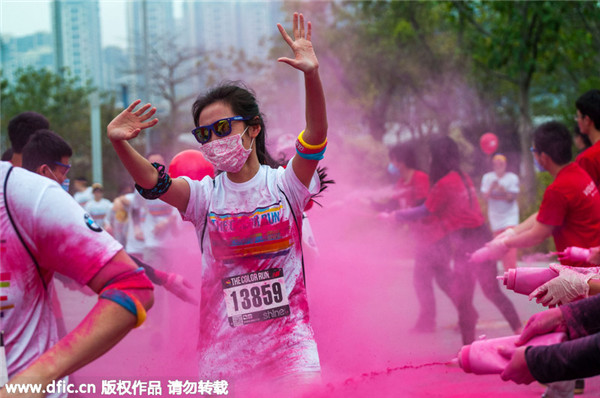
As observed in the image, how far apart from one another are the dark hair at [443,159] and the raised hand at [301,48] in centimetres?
376

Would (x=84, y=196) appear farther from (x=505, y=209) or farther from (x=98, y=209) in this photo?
(x=505, y=209)

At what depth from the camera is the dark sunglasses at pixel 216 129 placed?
134 inches

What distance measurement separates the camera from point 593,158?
495 cm

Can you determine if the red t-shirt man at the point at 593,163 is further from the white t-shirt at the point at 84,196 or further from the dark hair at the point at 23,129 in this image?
the white t-shirt at the point at 84,196

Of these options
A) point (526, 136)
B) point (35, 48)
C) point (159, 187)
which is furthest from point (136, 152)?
point (35, 48)

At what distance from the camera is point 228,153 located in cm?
335

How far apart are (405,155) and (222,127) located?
4661 mm

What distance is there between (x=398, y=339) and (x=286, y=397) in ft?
12.1

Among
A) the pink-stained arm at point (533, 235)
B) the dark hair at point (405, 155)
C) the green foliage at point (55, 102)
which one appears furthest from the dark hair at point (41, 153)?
the green foliage at point (55, 102)

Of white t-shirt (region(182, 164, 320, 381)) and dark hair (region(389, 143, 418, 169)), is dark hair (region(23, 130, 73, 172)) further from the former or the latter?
dark hair (region(389, 143, 418, 169))

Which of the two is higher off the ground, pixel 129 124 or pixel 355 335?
pixel 129 124

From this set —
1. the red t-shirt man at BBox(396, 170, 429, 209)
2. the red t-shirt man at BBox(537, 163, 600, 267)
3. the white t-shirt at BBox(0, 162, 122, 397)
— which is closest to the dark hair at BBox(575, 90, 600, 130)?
the red t-shirt man at BBox(537, 163, 600, 267)

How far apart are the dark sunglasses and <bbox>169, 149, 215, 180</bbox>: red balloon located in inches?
37.0

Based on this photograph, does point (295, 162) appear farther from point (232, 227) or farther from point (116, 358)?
point (116, 358)
